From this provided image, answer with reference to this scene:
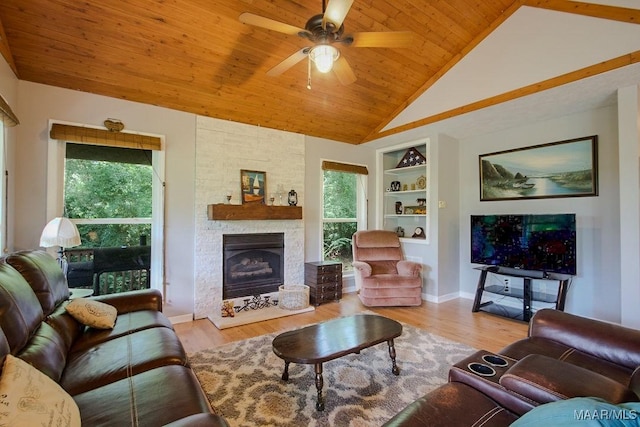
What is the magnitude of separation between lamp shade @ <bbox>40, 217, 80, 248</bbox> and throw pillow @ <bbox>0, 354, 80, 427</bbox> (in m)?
1.99

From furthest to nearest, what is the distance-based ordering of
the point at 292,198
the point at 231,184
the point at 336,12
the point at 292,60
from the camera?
the point at 292,198, the point at 231,184, the point at 292,60, the point at 336,12

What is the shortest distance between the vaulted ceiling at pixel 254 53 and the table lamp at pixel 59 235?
1.46 metres

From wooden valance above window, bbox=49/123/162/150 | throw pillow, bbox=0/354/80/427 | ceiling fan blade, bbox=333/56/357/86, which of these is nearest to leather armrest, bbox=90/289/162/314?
throw pillow, bbox=0/354/80/427

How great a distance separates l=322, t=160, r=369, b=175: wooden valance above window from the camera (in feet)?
16.4

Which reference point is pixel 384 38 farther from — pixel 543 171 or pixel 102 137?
pixel 543 171

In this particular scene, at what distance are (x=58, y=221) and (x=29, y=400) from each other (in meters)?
2.31

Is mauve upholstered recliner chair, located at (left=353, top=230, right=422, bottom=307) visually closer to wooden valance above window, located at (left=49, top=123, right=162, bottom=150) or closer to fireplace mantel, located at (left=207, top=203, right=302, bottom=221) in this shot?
fireplace mantel, located at (left=207, top=203, right=302, bottom=221)

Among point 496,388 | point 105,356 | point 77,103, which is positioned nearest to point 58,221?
point 77,103

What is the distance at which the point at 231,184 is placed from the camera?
412 cm

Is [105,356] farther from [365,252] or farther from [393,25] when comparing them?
[393,25]

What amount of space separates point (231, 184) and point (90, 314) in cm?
233

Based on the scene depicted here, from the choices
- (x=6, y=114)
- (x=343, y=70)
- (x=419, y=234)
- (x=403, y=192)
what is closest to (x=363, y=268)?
(x=419, y=234)

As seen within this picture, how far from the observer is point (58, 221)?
2721 millimetres

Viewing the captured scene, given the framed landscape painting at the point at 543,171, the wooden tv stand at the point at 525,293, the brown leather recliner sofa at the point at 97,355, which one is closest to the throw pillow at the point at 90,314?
the brown leather recliner sofa at the point at 97,355
